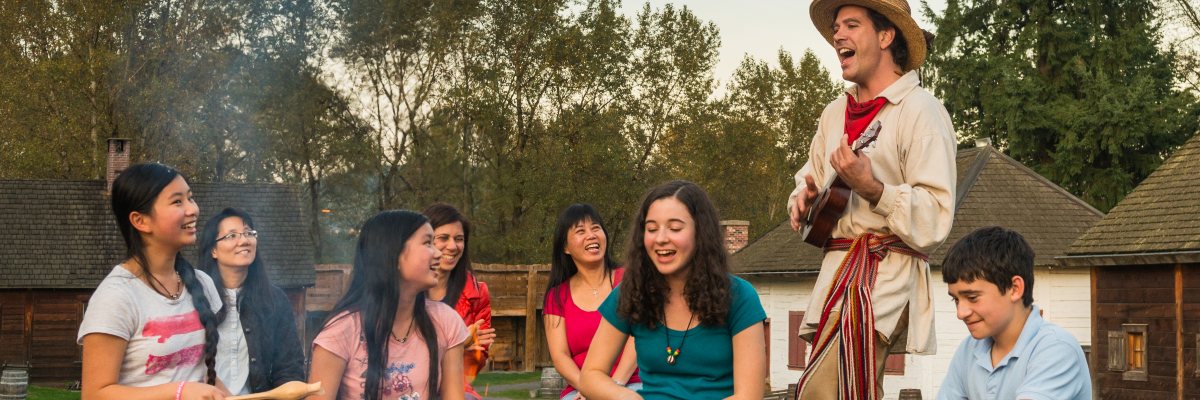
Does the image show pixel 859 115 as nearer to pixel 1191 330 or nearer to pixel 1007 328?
pixel 1007 328

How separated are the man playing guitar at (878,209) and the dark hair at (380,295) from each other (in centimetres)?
141

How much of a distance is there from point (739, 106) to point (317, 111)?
1429 cm

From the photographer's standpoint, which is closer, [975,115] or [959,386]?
[959,386]

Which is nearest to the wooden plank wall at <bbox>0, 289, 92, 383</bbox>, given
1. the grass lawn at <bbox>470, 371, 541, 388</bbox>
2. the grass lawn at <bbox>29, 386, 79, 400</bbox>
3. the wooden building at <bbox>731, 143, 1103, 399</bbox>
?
the grass lawn at <bbox>29, 386, 79, 400</bbox>

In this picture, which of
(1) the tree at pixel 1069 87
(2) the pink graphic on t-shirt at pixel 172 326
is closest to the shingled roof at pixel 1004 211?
(1) the tree at pixel 1069 87

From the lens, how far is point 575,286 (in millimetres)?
7062

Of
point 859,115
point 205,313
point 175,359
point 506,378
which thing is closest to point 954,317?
point 506,378

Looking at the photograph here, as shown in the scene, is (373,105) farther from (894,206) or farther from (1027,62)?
(894,206)

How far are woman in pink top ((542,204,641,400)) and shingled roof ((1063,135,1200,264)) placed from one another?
1536 centimetres

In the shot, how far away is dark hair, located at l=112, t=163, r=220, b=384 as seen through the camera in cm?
461

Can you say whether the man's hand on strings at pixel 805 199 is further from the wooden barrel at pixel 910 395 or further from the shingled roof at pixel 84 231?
the shingled roof at pixel 84 231

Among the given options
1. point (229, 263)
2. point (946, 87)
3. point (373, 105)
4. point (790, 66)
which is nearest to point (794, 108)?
point (790, 66)

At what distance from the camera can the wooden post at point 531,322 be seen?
36.8 meters

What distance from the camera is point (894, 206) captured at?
474 cm
